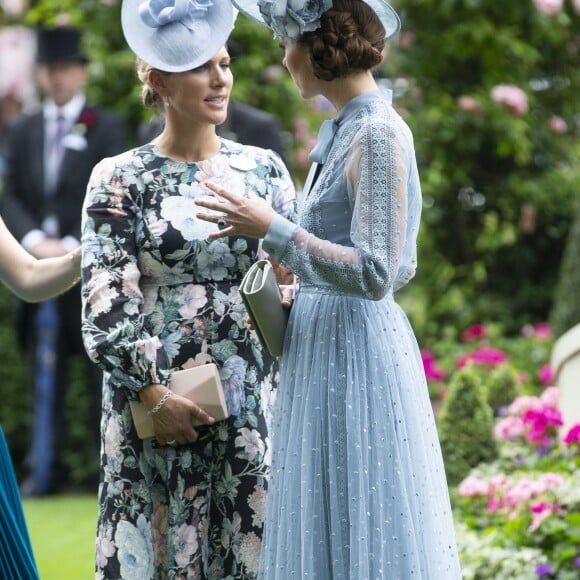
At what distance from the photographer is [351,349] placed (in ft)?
11.5

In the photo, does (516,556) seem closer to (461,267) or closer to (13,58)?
(461,267)

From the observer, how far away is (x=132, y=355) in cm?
367

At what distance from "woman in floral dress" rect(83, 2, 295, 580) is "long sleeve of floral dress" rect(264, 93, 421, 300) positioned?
0.41 meters

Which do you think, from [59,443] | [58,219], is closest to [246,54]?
[58,219]

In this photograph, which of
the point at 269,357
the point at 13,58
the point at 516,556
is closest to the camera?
the point at 269,357

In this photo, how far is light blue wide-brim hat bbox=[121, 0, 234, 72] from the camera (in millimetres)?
3783

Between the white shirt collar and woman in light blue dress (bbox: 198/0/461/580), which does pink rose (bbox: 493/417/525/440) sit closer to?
woman in light blue dress (bbox: 198/0/461/580)

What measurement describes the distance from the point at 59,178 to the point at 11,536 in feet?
14.6

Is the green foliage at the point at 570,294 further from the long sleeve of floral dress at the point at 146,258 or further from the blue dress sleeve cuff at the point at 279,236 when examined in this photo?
the blue dress sleeve cuff at the point at 279,236

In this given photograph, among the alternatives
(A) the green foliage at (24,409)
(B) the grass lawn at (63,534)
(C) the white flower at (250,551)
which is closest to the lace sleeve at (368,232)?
(C) the white flower at (250,551)

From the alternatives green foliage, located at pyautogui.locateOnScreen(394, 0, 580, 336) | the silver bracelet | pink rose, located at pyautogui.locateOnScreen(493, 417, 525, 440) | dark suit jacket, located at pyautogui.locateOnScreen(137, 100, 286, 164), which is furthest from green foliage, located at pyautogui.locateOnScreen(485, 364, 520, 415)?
the silver bracelet

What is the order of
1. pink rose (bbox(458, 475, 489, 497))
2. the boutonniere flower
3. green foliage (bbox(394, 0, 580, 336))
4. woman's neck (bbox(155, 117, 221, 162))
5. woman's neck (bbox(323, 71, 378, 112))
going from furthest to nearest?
green foliage (bbox(394, 0, 580, 336)), the boutonniere flower, pink rose (bbox(458, 475, 489, 497)), woman's neck (bbox(155, 117, 221, 162)), woman's neck (bbox(323, 71, 378, 112))

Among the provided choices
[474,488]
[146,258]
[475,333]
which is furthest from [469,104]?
[146,258]

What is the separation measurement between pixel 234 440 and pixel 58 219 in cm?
A: 422
